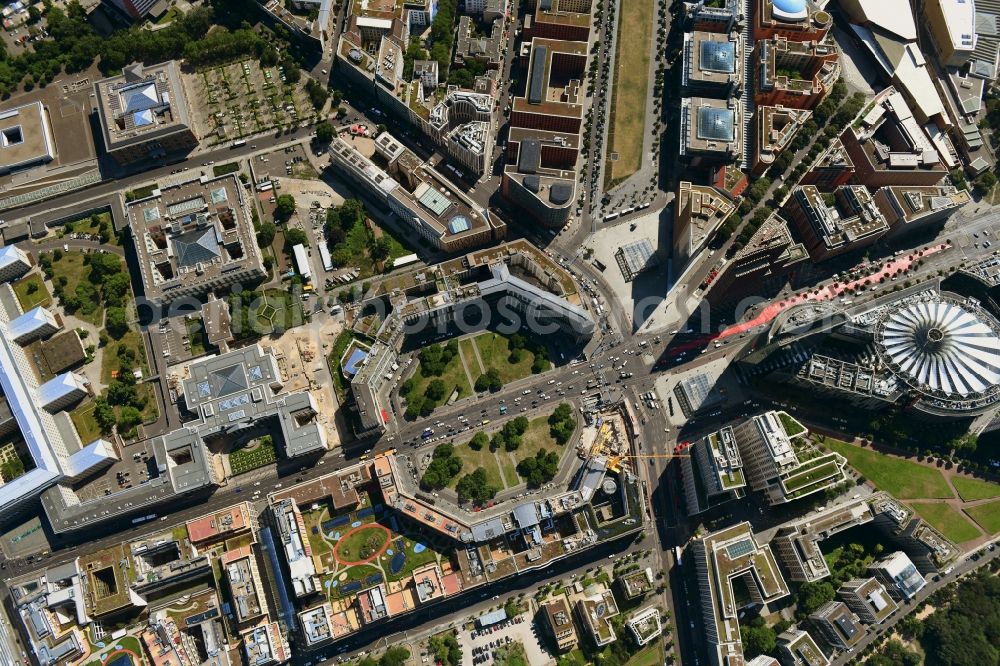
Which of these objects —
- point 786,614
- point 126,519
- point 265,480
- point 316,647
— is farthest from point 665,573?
point 126,519

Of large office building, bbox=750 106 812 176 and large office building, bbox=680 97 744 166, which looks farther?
large office building, bbox=750 106 812 176

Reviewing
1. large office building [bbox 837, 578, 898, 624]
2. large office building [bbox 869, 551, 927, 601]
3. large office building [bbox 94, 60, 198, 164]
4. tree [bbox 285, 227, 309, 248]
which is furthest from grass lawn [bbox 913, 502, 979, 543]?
large office building [bbox 94, 60, 198, 164]

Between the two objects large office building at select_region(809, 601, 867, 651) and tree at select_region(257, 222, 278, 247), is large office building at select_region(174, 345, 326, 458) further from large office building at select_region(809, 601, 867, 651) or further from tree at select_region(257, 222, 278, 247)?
large office building at select_region(809, 601, 867, 651)

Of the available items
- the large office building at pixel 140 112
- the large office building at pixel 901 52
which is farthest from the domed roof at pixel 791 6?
the large office building at pixel 140 112

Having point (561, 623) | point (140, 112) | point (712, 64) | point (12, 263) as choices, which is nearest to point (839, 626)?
point (561, 623)

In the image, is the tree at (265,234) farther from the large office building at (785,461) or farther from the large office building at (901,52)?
the large office building at (901,52)

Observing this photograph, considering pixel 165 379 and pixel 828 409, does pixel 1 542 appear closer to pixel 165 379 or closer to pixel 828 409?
pixel 165 379

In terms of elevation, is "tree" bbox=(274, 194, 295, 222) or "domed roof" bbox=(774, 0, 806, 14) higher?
"domed roof" bbox=(774, 0, 806, 14)
